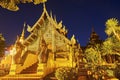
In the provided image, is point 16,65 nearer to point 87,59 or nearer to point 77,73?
point 77,73

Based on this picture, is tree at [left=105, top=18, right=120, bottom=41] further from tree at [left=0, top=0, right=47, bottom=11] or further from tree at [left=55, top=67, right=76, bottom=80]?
tree at [left=0, top=0, right=47, bottom=11]

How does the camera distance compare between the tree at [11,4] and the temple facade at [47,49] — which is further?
the temple facade at [47,49]

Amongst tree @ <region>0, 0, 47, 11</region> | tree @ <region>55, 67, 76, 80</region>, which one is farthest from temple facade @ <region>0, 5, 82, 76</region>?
tree @ <region>0, 0, 47, 11</region>

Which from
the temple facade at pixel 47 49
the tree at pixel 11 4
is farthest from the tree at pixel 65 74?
the tree at pixel 11 4

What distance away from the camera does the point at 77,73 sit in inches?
733

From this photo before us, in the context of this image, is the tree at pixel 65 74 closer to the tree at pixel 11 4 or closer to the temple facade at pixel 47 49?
the temple facade at pixel 47 49

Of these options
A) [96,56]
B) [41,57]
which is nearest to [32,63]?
[41,57]

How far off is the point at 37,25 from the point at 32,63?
19.7 feet

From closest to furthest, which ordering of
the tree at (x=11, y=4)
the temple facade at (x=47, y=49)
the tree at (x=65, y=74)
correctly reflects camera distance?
the tree at (x=11, y=4)
the tree at (x=65, y=74)
the temple facade at (x=47, y=49)

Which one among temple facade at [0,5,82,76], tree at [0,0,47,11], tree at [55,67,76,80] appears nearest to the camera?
tree at [0,0,47,11]

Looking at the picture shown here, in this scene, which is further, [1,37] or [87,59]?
[1,37]

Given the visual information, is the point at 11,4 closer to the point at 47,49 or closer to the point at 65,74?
the point at 65,74

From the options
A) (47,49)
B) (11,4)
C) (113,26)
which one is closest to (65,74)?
(47,49)

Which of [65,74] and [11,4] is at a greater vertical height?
[11,4]
